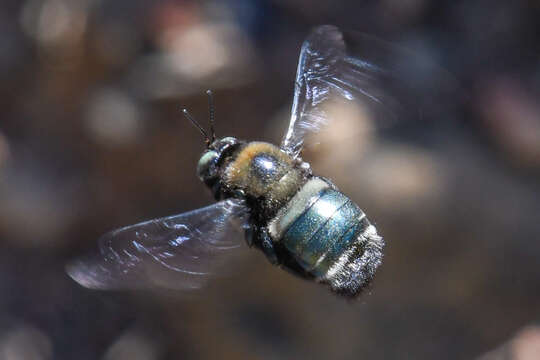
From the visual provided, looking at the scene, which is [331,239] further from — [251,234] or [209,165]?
[209,165]

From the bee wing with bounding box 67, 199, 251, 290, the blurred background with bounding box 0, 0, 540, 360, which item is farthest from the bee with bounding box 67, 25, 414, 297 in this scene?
the blurred background with bounding box 0, 0, 540, 360

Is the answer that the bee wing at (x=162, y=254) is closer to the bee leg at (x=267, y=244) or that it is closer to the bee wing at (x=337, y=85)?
the bee leg at (x=267, y=244)

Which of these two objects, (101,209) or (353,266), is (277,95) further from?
(353,266)

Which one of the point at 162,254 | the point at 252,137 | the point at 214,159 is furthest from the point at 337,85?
the point at 252,137

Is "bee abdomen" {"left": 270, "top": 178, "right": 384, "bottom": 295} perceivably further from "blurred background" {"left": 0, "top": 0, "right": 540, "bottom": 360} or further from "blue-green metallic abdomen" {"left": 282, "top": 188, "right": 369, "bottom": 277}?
"blurred background" {"left": 0, "top": 0, "right": 540, "bottom": 360}

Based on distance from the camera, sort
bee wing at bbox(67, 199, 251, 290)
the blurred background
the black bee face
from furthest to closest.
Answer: the blurred background, the black bee face, bee wing at bbox(67, 199, 251, 290)

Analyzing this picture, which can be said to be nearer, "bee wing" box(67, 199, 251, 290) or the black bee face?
"bee wing" box(67, 199, 251, 290)
